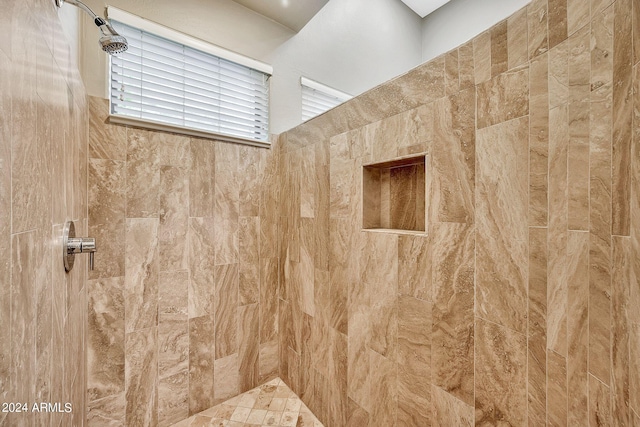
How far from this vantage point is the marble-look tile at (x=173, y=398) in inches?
63.9

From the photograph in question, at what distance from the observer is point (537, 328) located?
78 cm

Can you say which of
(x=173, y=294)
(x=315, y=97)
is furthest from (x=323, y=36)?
(x=173, y=294)

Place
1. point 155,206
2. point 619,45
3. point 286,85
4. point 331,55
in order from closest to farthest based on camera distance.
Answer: point 619,45, point 155,206, point 286,85, point 331,55

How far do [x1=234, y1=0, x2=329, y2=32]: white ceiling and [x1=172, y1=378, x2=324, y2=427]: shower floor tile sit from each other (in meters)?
2.81

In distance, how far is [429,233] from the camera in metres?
1.08

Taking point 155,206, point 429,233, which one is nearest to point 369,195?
point 429,233

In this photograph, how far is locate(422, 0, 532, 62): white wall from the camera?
97.3 inches

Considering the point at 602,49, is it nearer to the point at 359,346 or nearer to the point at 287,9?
the point at 359,346

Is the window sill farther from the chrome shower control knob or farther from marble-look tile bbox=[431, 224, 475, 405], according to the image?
marble-look tile bbox=[431, 224, 475, 405]

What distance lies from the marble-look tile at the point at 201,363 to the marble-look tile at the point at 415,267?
1324 mm

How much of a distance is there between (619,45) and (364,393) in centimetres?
159

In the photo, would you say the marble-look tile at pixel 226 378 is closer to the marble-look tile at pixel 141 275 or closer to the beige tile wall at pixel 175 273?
the beige tile wall at pixel 175 273

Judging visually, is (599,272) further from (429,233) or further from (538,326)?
(429,233)

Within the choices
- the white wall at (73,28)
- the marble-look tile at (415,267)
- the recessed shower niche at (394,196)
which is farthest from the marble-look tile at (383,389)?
the white wall at (73,28)
